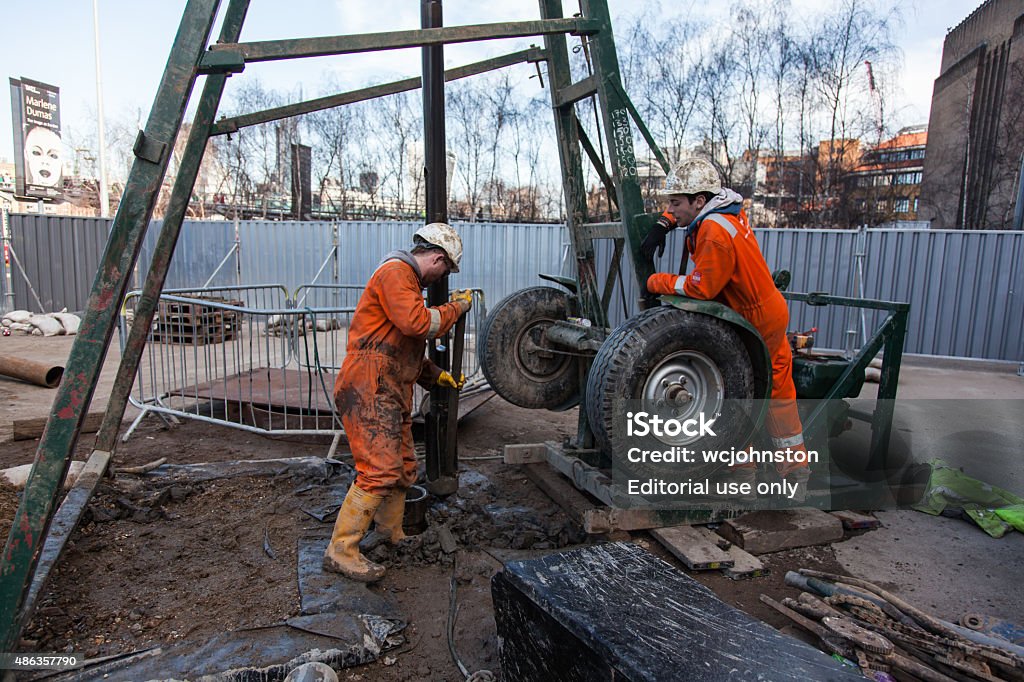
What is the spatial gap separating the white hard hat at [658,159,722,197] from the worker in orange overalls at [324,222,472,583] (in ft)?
4.70

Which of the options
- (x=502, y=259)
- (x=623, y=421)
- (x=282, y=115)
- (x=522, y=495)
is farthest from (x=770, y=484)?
(x=502, y=259)

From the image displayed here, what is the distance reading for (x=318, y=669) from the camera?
2523mm

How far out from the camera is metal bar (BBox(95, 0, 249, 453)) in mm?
3275

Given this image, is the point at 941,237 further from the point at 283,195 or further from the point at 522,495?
the point at 283,195

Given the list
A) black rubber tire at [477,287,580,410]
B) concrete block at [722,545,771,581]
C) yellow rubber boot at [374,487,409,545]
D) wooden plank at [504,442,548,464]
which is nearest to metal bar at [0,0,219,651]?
yellow rubber boot at [374,487,409,545]

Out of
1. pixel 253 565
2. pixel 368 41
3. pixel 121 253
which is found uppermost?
pixel 368 41

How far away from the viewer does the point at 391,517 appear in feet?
12.6

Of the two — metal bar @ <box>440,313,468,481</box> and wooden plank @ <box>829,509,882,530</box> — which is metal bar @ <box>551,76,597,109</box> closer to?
metal bar @ <box>440,313,468,481</box>

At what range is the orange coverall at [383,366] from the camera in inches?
136

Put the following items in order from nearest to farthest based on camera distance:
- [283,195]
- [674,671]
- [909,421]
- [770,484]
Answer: [674,671], [770,484], [909,421], [283,195]

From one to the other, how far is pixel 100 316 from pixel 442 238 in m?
1.79

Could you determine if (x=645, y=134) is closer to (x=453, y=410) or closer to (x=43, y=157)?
(x=453, y=410)

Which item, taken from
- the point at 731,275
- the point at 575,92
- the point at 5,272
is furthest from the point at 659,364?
the point at 5,272

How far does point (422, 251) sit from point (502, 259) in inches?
394
